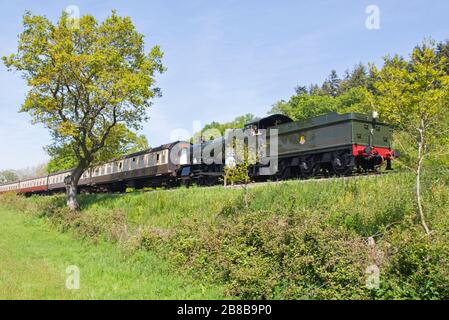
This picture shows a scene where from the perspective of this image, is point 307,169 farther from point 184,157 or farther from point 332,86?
point 332,86

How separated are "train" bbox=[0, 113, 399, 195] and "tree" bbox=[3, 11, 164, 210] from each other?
4455 mm

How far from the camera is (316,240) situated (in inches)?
356

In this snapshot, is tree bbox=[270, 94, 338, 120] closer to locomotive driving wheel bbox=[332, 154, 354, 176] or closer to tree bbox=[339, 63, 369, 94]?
tree bbox=[339, 63, 369, 94]

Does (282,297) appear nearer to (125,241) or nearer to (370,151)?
(125,241)

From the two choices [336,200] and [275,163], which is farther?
[275,163]

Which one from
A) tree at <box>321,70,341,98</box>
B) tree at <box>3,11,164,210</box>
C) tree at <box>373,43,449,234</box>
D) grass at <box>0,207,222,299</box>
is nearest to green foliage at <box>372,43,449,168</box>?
tree at <box>373,43,449,234</box>

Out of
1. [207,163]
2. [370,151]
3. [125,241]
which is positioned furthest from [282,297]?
[207,163]

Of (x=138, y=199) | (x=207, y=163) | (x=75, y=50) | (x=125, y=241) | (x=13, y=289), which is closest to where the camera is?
(x=13, y=289)

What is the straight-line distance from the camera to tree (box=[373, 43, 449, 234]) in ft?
29.2

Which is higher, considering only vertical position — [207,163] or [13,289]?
[207,163]

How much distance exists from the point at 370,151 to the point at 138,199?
10755 millimetres

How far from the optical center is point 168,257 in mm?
12031

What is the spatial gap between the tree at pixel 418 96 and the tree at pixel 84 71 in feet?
48.8
